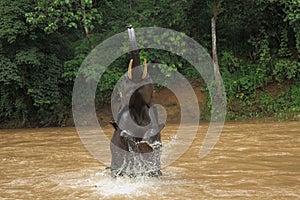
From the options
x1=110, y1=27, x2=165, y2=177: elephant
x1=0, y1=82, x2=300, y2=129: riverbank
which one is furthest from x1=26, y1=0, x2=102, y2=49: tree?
x1=110, y1=27, x2=165, y2=177: elephant

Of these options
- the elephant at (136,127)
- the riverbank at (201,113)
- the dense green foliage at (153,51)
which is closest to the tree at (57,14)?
the dense green foliage at (153,51)

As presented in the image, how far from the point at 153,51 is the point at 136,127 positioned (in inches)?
374

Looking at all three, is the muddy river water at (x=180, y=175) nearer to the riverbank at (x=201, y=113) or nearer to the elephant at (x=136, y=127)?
the elephant at (x=136, y=127)

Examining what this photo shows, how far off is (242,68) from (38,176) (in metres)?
10.1

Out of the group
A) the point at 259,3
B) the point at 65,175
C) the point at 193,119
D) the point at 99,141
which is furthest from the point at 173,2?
the point at 65,175

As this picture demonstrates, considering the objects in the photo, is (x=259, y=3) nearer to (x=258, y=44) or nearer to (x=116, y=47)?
(x=258, y=44)

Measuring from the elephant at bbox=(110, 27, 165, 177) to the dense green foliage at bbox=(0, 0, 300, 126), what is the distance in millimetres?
8238

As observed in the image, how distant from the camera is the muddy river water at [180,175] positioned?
3643mm

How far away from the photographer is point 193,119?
12.6 metres

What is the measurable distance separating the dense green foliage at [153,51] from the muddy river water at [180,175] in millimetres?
5614

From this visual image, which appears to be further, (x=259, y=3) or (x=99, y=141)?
(x=259, y=3)

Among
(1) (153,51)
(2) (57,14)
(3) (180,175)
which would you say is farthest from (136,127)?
(1) (153,51)

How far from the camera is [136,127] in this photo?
4008 millimetres

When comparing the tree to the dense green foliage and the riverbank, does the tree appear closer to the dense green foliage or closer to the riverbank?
the dense green foliage
